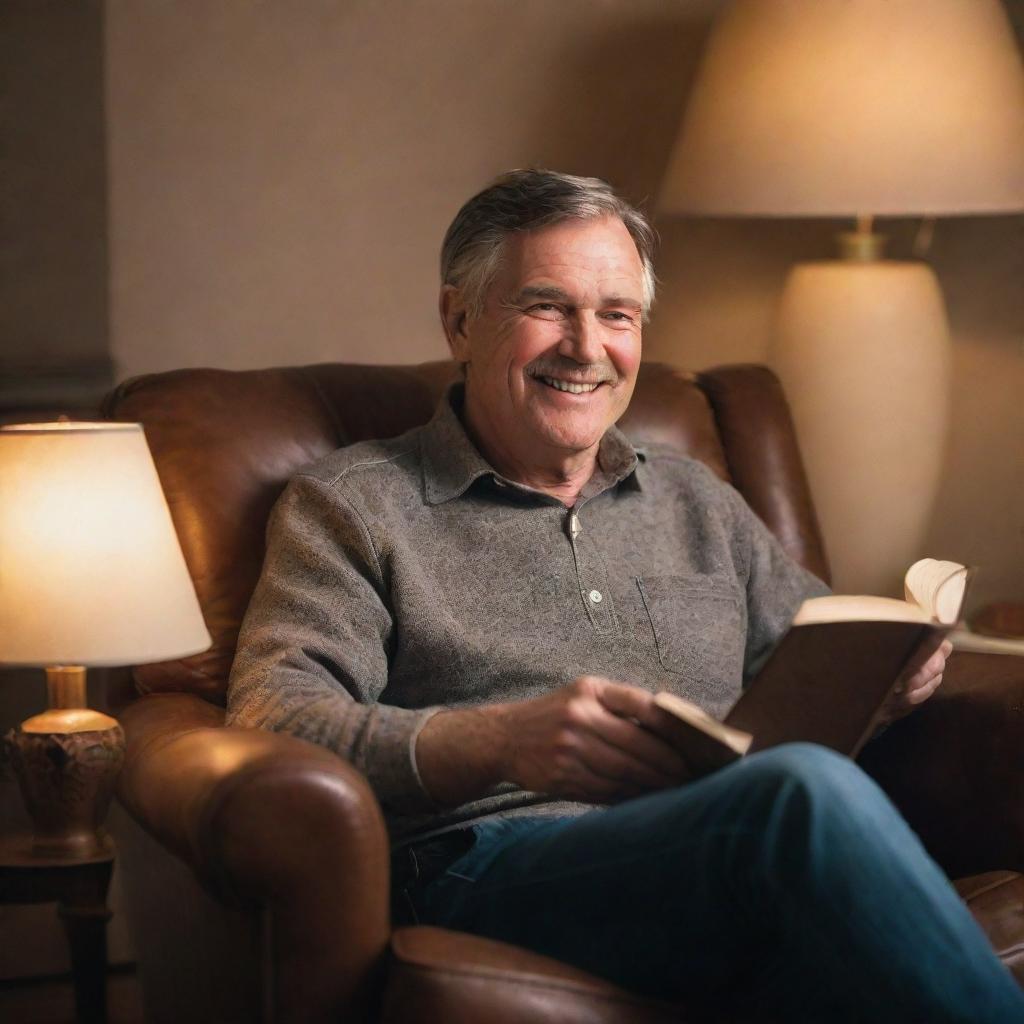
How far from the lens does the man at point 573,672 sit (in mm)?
1196

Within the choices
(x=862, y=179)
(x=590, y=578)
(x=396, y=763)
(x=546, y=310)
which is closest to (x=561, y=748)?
(x=396, y=763)

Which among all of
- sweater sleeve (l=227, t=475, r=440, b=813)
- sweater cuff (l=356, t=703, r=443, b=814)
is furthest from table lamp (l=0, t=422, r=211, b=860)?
sweater cuff (l=356, t=703, r=443, b=814)

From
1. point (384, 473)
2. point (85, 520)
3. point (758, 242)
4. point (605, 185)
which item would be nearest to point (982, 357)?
point (758, 242)

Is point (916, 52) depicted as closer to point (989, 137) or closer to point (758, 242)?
point (989, 137)

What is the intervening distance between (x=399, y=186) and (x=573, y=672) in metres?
1.23

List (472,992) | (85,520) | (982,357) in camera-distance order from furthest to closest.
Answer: (982,357) < (85,520) < (472,992)

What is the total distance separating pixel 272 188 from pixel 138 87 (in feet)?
0.88

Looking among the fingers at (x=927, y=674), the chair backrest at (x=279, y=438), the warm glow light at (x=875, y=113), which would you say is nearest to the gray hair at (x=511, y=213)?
the chair backrest at (x=279, y=438)

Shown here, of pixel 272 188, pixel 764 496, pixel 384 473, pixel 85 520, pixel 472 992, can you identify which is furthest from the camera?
pixel 272 188

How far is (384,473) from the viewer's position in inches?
68.2

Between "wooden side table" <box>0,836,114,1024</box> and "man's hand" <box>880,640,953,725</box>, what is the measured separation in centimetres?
89

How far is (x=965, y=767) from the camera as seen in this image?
1698 millimetres

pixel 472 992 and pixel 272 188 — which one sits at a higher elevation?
pixel 272 188

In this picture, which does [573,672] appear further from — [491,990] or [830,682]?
[491,990]
